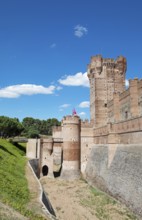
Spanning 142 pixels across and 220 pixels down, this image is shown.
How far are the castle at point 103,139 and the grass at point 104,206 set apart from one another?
27.0 inches

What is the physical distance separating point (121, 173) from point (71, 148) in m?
13.4

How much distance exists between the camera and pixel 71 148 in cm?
3238

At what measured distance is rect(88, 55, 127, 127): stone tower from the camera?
119 ft

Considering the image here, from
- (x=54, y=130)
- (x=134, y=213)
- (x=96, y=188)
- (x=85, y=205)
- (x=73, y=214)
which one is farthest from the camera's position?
(x=54, y=130)

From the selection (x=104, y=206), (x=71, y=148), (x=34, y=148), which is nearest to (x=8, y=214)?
(x=104, y=206)

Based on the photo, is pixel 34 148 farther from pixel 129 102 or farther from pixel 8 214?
pixel 8 214

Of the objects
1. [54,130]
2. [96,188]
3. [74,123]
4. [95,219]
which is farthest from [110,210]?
[54,130]

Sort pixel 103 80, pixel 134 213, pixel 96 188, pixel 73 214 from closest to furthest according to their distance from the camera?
pixel 134 213, pixel 73 214, pixel 96 188, pixel 103 80

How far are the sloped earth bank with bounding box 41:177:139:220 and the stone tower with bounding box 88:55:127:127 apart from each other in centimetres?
1298

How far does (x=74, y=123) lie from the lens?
109 feet

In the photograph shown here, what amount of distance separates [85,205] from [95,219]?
10.2ft

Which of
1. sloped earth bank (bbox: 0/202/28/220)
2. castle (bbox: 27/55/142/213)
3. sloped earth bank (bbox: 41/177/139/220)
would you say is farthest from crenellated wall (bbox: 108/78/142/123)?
sloped earth bank (bbox: 0/202/28/220)

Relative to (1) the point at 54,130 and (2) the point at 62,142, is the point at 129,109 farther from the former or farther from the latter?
(1) the point at 54,130

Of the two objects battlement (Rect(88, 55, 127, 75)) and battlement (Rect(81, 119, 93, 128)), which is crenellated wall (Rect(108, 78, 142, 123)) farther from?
battlement (Rect(88, 55, 127, 75))
